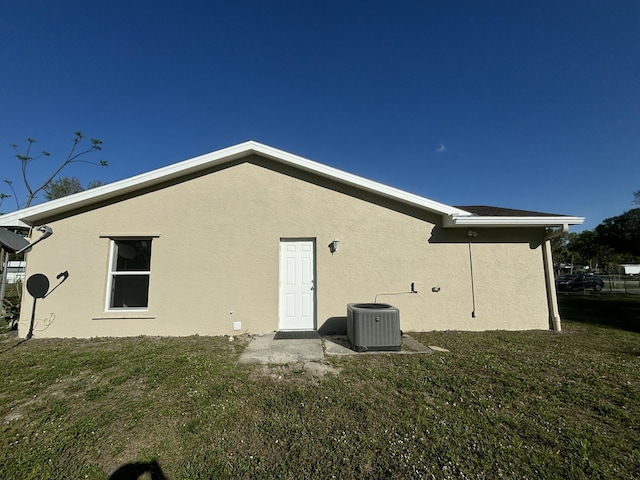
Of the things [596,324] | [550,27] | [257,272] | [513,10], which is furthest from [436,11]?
[596,324]

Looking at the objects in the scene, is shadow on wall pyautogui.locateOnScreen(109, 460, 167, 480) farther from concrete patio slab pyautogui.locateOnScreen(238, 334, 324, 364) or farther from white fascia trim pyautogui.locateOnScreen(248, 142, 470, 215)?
white fascia trim pyautogui.locateOnScreen(248, 142, 470, 215)

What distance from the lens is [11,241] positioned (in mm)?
5520

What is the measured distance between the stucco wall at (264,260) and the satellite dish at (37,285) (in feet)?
0.48

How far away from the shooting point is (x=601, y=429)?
8.53 feet

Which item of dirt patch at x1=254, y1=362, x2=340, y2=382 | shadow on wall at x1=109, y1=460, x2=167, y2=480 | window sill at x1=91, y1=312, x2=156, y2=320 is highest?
window sill at x1=91, y1=312, x2=156, y2=320

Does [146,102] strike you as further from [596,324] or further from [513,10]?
[596,324]

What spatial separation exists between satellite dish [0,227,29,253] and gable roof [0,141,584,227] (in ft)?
1.71

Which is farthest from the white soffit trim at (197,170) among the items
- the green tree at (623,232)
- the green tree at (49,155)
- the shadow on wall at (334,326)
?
the green tree at (623,232)

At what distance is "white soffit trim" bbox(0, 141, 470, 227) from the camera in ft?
19.7

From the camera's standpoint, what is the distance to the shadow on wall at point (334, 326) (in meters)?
6.35

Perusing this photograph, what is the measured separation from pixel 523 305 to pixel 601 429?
4524mm

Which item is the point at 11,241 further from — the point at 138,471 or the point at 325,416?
the point at 325,416

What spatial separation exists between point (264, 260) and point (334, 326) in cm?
228

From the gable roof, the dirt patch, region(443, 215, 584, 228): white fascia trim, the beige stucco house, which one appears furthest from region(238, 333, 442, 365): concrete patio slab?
the gable roof
